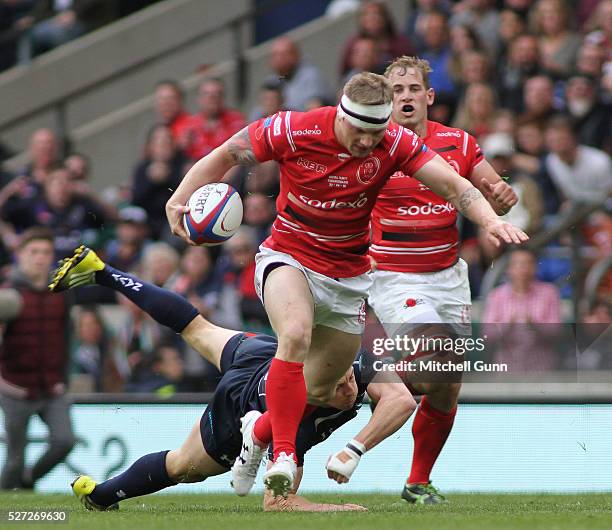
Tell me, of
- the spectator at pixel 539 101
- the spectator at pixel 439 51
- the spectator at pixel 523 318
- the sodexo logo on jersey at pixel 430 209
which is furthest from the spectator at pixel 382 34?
the sodexo logo on jersey at pixel 430 209

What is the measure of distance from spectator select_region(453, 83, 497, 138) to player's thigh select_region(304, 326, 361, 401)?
5.02 m

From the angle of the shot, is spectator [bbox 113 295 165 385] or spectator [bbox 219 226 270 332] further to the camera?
spectator [bbox 219 226 270 332]

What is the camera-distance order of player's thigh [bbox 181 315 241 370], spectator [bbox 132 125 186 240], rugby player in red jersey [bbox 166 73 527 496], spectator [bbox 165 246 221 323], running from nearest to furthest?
rugby player in red jersey [bbox 166 73 527 496]
player's thigh [bbox 181 315 241 370]
spectator [bbox 165 246 221 323]
spectator [bbox 132 125 186 240]

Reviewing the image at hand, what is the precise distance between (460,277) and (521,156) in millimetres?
3436

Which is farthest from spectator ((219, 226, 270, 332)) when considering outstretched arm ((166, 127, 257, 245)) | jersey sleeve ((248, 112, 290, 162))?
jersey sleeve ((248, 112, 290, 162))

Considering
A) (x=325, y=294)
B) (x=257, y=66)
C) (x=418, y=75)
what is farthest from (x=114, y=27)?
(x=325, y=294)

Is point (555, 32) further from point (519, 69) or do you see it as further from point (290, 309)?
point (290, 309)

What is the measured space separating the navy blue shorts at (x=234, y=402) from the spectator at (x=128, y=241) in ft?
15.8

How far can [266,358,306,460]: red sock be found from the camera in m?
6.97

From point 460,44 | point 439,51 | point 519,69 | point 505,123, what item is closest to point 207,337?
point 505,123

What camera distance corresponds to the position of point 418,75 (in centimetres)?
852

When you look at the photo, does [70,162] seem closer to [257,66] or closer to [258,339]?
[257,66]

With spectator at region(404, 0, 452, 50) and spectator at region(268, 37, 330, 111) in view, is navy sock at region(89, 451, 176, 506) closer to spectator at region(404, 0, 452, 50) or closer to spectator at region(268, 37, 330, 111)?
spectator at region(268, 37, 330, 111)

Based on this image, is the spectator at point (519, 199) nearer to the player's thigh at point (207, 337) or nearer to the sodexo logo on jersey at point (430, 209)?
the sodexo logo on jersey at point (430, 209)
